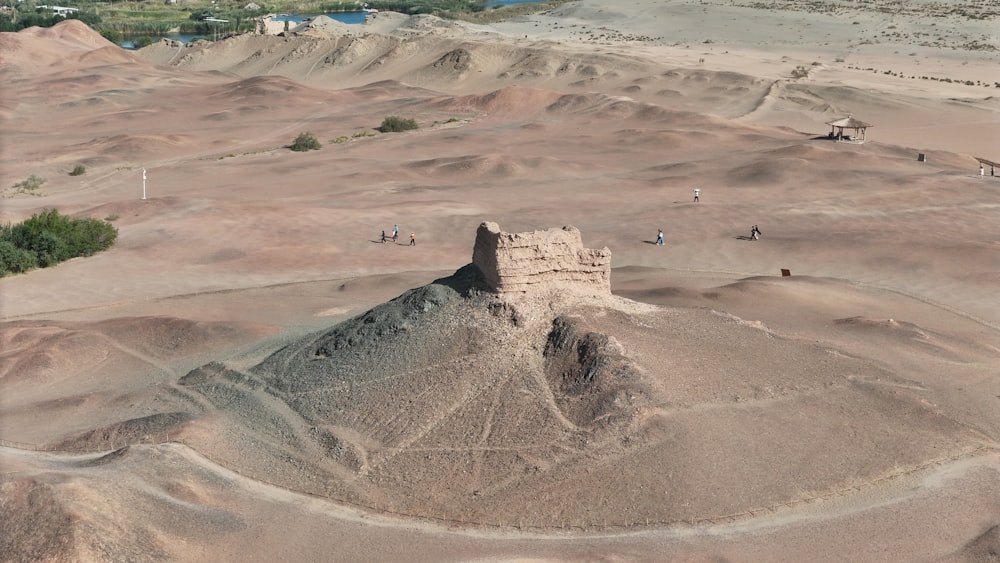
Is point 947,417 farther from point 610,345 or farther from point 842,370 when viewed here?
point 610,345

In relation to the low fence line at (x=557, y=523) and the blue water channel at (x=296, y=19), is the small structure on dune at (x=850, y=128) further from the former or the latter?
the blue water channel at (x=296, y=19)

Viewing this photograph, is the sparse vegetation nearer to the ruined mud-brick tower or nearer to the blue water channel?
the ruined mud-brick tower

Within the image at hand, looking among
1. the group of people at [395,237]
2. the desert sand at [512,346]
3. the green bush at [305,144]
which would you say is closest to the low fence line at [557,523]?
the desert sand at [512,346]

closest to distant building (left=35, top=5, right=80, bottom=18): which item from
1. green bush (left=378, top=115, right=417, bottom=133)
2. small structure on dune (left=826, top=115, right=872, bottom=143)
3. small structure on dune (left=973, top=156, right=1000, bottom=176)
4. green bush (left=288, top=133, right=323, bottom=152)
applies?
green bush (left=378, top=115, right=417, bottom=133)

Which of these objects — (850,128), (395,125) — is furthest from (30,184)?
(850,128)

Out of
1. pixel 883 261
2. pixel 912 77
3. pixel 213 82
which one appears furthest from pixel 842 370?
pixel 213 82
